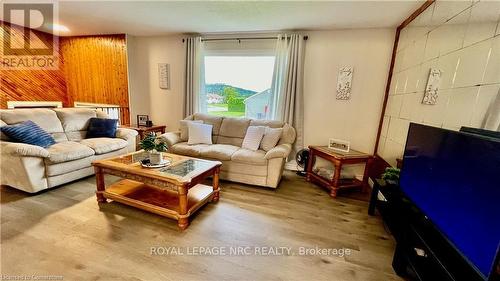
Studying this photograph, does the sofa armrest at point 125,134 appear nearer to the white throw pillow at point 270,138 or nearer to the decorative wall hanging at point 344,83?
the white throw pillow at point 270,138

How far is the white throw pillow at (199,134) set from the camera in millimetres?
3383

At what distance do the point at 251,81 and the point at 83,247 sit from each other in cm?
320

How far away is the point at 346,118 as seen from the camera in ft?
11.2

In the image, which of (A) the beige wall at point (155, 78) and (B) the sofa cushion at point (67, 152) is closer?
(B) the sofa cushion at point (67, 152)

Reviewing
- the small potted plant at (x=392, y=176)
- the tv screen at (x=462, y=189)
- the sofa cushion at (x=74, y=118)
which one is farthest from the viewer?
the sofa cushion at (x=74, y=118)

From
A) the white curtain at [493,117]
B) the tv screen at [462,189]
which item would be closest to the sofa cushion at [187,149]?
the tv screen at [462,189]

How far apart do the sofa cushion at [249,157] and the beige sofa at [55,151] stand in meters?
1.85

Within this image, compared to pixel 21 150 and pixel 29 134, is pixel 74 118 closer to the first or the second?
pixel 29 134

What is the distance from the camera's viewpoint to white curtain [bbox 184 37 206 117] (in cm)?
388

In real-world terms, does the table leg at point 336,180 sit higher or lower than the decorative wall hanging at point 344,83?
lower

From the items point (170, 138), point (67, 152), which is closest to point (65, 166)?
point (67, 152)

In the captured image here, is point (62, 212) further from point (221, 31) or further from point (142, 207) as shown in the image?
point (221, 31)

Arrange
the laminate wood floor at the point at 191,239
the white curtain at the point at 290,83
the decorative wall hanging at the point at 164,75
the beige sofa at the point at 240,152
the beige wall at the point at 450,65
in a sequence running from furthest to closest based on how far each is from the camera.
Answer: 1. the decorative wall hanging at the point at 164,75
2. the white curtain at the point at 290,83
3. the beige sofa at the point at 240,152
4. the laminate wood floor at the point at 191,239
5. the beige wall at the point at 450,65

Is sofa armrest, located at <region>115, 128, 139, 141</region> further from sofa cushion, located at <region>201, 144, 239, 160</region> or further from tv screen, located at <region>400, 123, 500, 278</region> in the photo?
tv screen, located at <region>400, 123, 500, 278</region>
